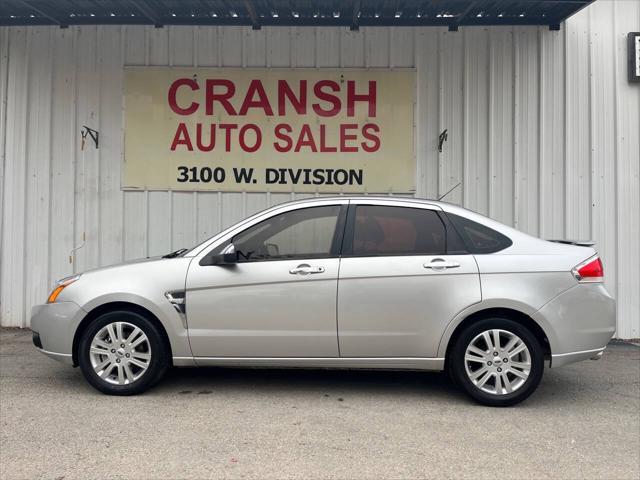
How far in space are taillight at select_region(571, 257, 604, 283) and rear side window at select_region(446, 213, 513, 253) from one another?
0.58m

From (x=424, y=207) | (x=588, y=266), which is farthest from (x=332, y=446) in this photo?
(x=588, y=266)

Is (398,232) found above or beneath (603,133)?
beneath

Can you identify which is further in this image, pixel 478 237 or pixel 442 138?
pixel 442 138

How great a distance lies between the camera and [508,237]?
4.91 m

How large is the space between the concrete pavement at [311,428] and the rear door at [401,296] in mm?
536

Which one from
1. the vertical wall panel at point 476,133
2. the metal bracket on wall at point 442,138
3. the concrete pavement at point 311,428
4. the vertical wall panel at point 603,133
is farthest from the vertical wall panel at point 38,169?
the vertical wall panel at point 603,133

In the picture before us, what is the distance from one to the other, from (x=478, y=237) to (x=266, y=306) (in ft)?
6.26

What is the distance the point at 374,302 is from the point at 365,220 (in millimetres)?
737

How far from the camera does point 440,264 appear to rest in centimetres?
480

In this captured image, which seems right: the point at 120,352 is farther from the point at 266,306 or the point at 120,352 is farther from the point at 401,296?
the point at 401,296

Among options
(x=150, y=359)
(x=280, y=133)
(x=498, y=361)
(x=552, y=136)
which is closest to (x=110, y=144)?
(x=280, y=133)

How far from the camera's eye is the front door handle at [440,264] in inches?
188

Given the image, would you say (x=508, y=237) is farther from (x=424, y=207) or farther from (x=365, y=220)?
(x=365, y=220)

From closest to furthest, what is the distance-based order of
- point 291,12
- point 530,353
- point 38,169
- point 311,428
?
1. point 311,428
2. point 530,353
3. point 291,12
4. point 38,169
